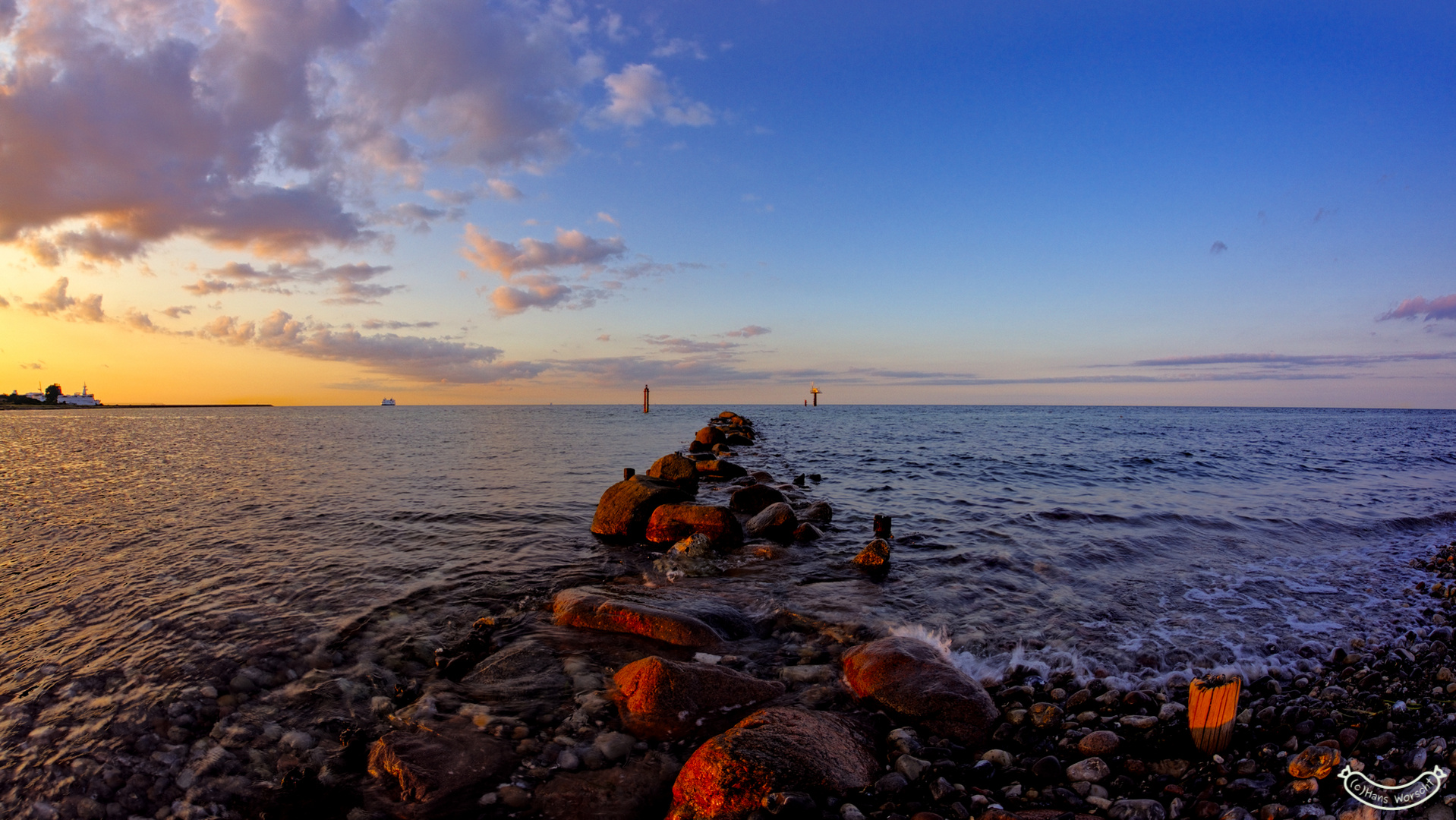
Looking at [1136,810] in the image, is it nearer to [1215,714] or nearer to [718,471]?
[1215,714]

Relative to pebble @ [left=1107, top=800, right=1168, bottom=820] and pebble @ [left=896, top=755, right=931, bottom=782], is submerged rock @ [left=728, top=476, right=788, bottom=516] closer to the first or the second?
pebble @ [left=896, top=755, right=931, bottom=782]

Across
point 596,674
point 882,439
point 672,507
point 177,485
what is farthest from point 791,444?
point 596,674

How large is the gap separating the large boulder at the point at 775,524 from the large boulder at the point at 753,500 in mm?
1561

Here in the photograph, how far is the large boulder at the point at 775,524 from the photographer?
12688 millimetres

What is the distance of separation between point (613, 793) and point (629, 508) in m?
8.75

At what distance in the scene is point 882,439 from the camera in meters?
44.8

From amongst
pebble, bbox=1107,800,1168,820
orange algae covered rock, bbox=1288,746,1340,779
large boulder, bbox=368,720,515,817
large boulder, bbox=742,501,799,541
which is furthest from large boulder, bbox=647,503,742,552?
orange algae covered rock, bbox=1288,746,1340,779

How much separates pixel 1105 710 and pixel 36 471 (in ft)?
120

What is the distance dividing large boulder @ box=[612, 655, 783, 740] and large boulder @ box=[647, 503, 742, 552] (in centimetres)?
590

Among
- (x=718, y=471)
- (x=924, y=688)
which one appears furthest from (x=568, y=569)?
(x=718, y=471)

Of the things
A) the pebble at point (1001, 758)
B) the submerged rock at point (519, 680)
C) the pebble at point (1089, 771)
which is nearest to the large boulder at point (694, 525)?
the submerged rock at point (519, 680)

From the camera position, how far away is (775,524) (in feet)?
41.7

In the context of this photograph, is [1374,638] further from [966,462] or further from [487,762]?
[966,462]

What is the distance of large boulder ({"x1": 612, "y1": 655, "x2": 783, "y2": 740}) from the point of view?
505 centimetres
